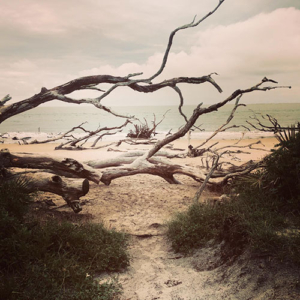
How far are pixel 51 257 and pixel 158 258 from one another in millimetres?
1595

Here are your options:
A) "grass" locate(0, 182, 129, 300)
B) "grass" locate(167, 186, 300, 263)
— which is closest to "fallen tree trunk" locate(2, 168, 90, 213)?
"grass" locate(0, 182, 129, 300)

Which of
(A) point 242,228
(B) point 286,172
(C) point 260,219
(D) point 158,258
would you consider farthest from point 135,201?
(B) point 286,172

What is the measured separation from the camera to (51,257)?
139 inches

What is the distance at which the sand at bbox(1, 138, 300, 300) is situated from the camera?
329cm

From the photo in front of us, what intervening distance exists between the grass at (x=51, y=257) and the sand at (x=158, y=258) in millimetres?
275

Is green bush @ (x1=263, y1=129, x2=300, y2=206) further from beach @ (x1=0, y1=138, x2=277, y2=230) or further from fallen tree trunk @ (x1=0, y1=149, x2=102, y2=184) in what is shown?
fallen tree trunk @ (x1=0, y1=149, x2=102, y2=184)

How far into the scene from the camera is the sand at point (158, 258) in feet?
10.8

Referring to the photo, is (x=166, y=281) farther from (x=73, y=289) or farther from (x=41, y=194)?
(x=41, y=194)

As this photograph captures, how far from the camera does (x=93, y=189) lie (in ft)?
25.9

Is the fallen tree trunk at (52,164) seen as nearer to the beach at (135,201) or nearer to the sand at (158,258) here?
the beach at (135,201)

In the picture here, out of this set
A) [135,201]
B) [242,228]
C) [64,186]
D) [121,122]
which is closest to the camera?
[242,228]

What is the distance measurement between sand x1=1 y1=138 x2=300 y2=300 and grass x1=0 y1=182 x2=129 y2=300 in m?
0.27

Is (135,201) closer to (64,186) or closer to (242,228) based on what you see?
(64,186)

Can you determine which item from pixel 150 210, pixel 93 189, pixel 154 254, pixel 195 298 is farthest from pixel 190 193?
pixel 195 298
